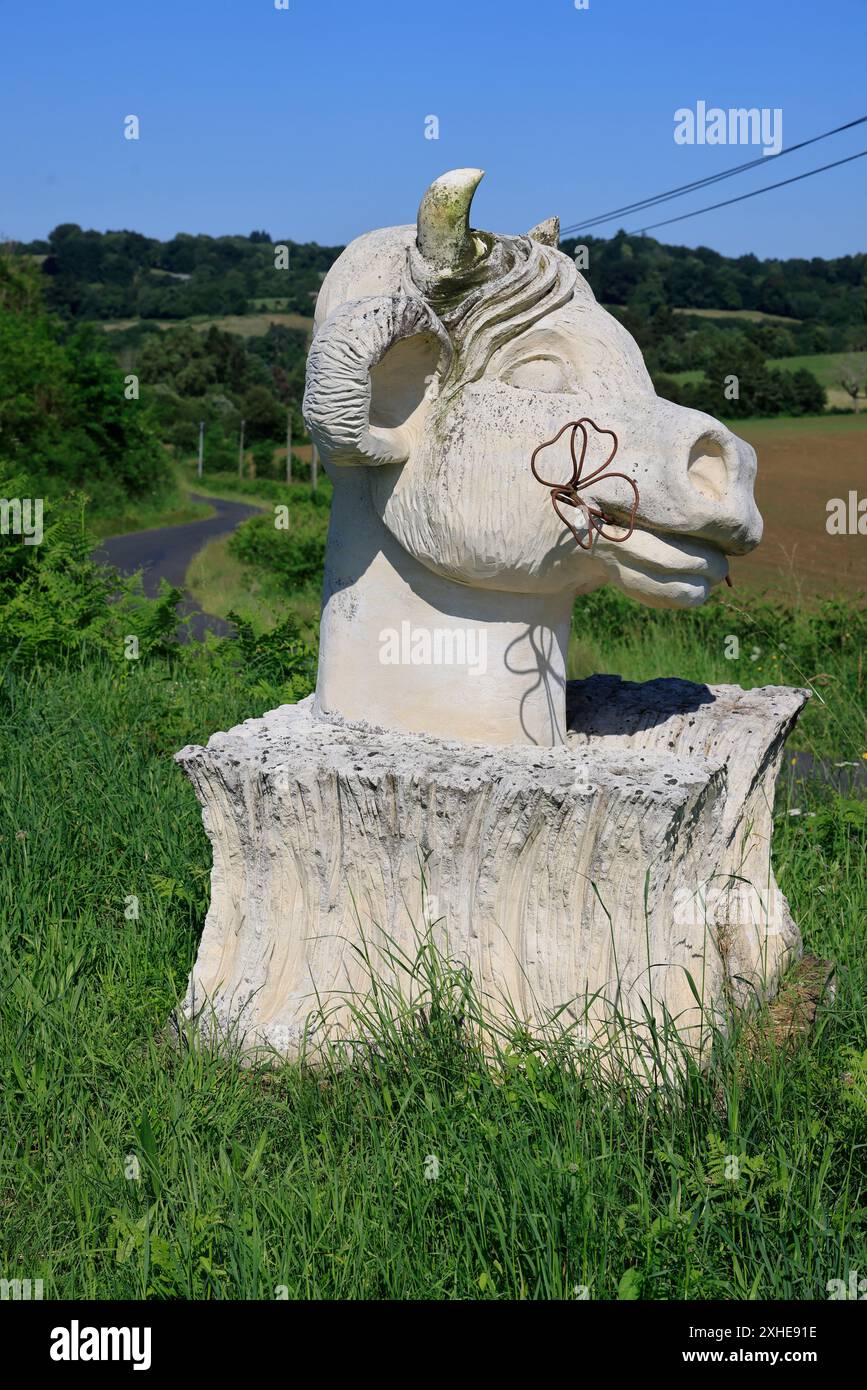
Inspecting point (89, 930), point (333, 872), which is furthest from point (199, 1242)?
point (89, 930)

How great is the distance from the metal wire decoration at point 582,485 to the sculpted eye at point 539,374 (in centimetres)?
19

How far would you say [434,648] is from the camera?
337 centimetres

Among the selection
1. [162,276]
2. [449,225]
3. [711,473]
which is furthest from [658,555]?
[162,276]

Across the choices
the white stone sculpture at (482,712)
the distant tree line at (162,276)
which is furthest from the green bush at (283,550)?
the distant tree line at (162,276)

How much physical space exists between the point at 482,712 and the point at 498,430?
2.43ft

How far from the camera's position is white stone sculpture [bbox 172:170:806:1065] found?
296 centimetres

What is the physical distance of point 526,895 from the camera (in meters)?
3.01

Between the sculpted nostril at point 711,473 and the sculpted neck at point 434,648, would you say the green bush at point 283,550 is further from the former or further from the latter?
the sculpted nostril at point 711,473

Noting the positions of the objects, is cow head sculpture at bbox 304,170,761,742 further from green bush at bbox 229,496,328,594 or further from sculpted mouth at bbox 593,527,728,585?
green bush at bbox 229,496,328,594

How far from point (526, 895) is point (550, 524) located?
3.03ft

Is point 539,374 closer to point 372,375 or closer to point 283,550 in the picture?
point 372,375

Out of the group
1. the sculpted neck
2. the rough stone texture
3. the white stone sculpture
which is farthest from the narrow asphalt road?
the rough stone texture
